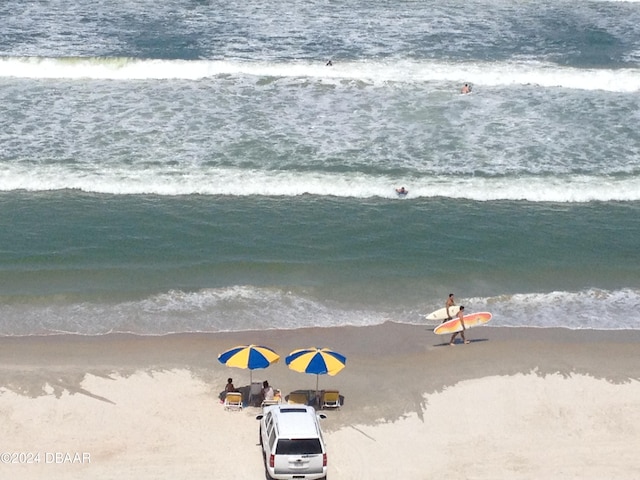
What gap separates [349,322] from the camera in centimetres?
2423

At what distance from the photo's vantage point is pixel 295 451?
58.2 ft

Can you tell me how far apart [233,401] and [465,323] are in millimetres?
6483

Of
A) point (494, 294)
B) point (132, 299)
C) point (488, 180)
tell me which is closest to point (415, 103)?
point (488, 180)

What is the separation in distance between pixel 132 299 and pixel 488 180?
13.4 m

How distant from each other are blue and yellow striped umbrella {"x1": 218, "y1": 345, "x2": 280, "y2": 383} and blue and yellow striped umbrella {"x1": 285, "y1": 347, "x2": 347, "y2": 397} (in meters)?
0.50

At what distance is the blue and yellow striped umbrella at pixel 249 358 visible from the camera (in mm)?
20391

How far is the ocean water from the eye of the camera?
25516mm

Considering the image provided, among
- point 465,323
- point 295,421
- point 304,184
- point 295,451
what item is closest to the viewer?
point 295,451

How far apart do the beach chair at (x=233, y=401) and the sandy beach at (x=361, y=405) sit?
0.20 m

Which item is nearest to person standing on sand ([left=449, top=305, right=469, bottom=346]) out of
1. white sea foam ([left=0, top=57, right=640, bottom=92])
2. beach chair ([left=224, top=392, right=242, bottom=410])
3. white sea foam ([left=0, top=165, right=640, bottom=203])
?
beach chair ([left=224, top=392, right=242, bottom=410])

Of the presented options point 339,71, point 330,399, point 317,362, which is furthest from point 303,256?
point 339,71

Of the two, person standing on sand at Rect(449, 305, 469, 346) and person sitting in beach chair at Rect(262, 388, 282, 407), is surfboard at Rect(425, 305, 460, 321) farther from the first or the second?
person sitting in beach chair at Rect(262, 388, 282, 407)

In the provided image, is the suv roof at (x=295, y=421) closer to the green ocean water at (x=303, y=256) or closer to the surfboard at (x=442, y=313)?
the green ocean water at (x=303, y=256)

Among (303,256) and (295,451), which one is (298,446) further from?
(303,256)
